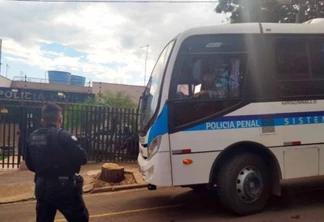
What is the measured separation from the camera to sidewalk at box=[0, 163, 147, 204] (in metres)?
7.66

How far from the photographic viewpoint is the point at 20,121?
35.7 feet

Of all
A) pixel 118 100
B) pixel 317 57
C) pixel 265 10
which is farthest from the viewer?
pixel 118 100

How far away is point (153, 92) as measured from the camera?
19.2 ft

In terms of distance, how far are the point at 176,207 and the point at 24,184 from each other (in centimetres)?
424

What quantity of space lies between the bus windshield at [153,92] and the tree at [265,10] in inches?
380

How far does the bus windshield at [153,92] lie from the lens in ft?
18.3

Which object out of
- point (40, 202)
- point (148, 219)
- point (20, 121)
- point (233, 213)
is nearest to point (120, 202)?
point (148, 219)

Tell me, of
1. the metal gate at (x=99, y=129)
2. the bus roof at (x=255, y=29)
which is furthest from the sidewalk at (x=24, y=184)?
the bus roof at (x=255, y=29)

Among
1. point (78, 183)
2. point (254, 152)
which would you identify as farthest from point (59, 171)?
point (254, 152)

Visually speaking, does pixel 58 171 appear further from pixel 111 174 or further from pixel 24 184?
pixel 24 184

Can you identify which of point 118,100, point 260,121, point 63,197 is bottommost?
point 63,197

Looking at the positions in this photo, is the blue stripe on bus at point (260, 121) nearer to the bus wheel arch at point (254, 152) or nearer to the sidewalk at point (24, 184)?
the bus wheel arch at point (254, 152)

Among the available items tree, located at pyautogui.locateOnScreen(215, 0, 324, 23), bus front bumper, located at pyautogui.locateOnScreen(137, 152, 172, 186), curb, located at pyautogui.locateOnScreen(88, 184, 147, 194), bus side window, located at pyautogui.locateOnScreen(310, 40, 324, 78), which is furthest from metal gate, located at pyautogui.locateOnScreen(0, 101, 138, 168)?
tree, located at pyautogui.locateOnScreen(215, 0, 324, 23)

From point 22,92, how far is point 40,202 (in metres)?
33.9
